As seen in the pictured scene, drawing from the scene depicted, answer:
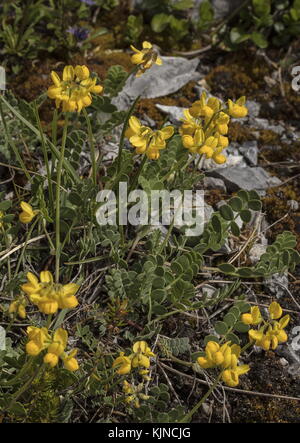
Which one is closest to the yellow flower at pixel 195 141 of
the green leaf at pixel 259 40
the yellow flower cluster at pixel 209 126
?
the yellow flower cluster at pixel 209 126

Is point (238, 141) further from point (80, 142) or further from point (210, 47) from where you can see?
point (80, 142)

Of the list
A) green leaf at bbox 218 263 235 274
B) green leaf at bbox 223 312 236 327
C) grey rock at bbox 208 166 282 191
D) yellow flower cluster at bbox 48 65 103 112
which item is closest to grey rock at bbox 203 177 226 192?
grey rock at bbox 208 166 282 191

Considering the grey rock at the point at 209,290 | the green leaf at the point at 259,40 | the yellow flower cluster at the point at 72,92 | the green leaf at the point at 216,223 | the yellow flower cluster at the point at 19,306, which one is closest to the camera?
the yellow flower cluster at the point at 19,306

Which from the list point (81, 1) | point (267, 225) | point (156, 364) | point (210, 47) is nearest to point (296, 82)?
point (210, 47)

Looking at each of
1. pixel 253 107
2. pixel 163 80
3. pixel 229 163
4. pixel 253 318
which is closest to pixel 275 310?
pixel 253 318

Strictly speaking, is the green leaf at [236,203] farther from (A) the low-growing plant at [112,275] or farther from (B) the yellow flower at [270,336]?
(B) the yellow flower at [270,336]

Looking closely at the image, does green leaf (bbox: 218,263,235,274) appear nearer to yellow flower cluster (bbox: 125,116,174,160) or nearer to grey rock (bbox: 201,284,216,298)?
grey rock (bbox: 201,284,216,298)

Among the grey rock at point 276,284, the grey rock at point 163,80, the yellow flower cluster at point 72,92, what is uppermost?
the yellow flower cluster at point 72,92
